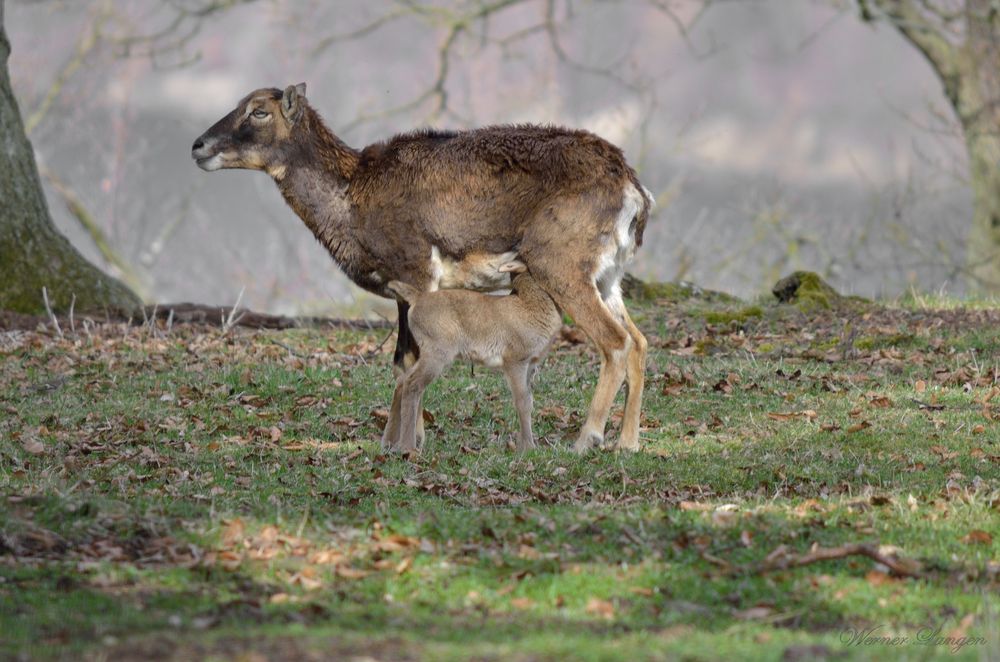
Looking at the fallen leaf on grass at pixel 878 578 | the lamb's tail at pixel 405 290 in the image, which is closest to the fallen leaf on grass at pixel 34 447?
the lamb's tail at pixel 405 290

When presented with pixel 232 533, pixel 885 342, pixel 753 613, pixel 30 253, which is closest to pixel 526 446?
pixel 232 533

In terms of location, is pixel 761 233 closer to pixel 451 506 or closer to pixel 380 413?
pixel 380 413

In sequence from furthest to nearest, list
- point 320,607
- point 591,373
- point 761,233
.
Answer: point 761,233, point 591,373, point 320,607

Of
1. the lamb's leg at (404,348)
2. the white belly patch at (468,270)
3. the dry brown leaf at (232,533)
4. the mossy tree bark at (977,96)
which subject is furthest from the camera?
the mossy tree bark at (977,96)

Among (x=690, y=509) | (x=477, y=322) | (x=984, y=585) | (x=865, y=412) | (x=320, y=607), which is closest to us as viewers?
(x=320, y=607)

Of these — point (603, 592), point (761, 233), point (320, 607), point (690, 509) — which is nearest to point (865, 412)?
point (690, 509)

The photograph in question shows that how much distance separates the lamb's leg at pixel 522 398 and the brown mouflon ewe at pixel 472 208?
1.16ft

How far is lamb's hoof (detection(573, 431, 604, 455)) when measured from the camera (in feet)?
28.8

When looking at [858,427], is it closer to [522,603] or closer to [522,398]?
[522,398]

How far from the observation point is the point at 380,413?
1018cm

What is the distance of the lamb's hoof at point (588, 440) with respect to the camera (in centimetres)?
877

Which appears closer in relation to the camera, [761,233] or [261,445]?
[261,445]

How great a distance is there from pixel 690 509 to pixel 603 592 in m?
1.31

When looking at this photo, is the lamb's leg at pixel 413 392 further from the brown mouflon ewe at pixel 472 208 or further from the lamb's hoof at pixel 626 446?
the lamb's hoof at pixel 626 446
